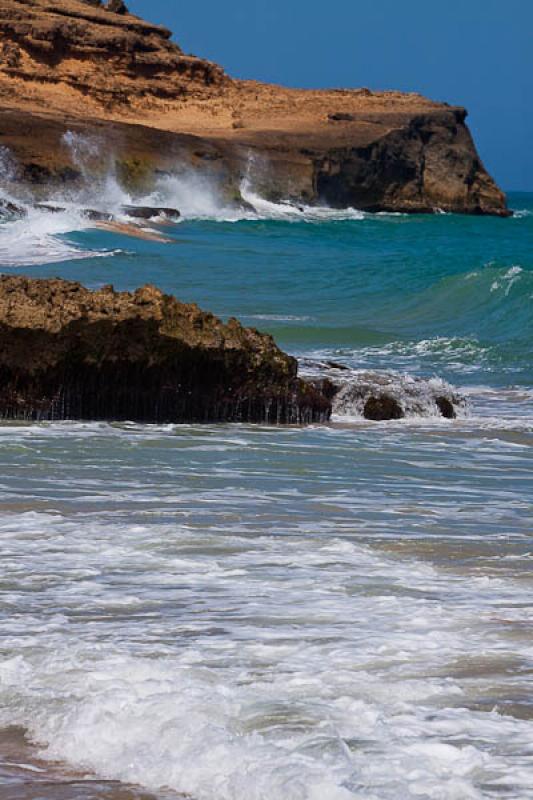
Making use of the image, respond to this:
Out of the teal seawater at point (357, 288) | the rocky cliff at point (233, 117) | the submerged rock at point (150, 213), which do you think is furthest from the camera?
the rocky cliff at point (233, 117)

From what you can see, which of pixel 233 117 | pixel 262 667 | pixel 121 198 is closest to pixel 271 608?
pixel 262 667

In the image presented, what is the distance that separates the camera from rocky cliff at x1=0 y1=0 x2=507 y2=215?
6375cm

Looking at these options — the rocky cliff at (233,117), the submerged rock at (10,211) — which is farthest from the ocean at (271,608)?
the rocky cliff at (233,117)

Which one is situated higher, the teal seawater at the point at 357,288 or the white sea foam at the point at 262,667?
the teal seawater at the point at 357,288

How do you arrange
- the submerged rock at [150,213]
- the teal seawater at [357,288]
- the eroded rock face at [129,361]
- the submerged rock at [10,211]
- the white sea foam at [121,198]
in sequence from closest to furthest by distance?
1. the eroded rock face at [129,361]
2. the teal seawater at [357,288]
3. the submerged rock at [10,211]
4. the white sea foam at [121,198]
5. the submerged rock at [150,213]

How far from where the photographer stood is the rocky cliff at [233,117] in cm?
6375

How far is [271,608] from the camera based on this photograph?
4.92 metres

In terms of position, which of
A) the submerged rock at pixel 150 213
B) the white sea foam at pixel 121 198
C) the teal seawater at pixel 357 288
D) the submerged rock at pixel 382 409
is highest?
the white sea foam at pixel 121 198

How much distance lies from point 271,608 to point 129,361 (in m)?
4.73

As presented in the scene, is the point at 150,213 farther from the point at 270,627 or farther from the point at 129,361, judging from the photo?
the point at 270,627

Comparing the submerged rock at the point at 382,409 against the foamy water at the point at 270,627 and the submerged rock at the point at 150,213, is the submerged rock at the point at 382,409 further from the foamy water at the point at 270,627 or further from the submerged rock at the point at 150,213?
the submerged rock at the point at 150,213

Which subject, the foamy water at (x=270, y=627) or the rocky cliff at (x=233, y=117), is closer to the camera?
the foamy water at (x=270, y=627)

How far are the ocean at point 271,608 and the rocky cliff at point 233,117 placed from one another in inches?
1982

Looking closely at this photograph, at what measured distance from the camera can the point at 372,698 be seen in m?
4.01
